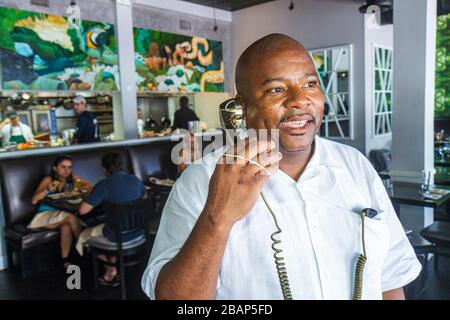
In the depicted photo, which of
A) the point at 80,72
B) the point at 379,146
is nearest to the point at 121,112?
the point at 80,72

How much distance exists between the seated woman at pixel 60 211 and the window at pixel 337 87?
16.8 ft

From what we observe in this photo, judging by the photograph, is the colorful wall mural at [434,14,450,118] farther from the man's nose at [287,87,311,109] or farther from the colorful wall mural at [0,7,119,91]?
the man's nose at [287,87,311,109]

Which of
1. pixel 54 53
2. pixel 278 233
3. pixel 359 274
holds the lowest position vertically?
pixel 359 274

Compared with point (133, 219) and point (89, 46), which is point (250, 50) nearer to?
point (133, 219)

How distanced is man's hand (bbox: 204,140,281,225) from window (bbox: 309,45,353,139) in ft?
23.1

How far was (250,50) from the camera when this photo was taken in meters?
1.03

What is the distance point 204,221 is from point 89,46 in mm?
6588

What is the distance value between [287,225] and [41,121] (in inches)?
297

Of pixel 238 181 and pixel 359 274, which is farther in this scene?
pixel 359 274

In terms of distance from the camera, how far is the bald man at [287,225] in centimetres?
95

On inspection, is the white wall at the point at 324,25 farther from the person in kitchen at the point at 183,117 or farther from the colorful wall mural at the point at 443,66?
the colorful wall mural at the point at 443,66

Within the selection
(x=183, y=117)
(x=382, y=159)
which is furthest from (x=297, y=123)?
(x=183, y=117)

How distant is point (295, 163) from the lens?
112cm

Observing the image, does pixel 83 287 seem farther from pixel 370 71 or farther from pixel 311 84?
pixel 370 71
